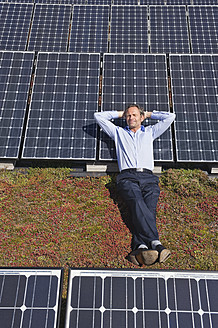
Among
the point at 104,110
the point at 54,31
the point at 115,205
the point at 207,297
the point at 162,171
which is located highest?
the point at 54,31

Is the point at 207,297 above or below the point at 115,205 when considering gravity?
below

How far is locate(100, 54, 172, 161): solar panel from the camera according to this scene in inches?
399

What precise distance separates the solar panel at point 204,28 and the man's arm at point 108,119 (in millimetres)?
8379

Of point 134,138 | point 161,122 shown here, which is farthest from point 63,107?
A: point 161,122

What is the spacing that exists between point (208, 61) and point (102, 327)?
11166 mm

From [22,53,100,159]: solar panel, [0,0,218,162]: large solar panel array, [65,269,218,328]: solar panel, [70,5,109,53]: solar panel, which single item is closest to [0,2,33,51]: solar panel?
[0,0,218,162]: large solar panel array

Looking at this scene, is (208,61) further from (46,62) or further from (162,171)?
(46,62)

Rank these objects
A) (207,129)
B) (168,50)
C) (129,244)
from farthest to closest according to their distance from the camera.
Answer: (168,50) → (207,129) → (129,244)

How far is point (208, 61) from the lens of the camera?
1184 cm

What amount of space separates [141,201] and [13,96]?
22.9 feet

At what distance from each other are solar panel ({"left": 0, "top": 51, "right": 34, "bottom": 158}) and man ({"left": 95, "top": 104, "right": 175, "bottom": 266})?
3.31 meters

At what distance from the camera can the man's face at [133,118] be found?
9.48 meters

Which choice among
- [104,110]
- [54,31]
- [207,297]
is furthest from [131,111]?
[54,31]

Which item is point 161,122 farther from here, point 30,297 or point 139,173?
point 30,297
